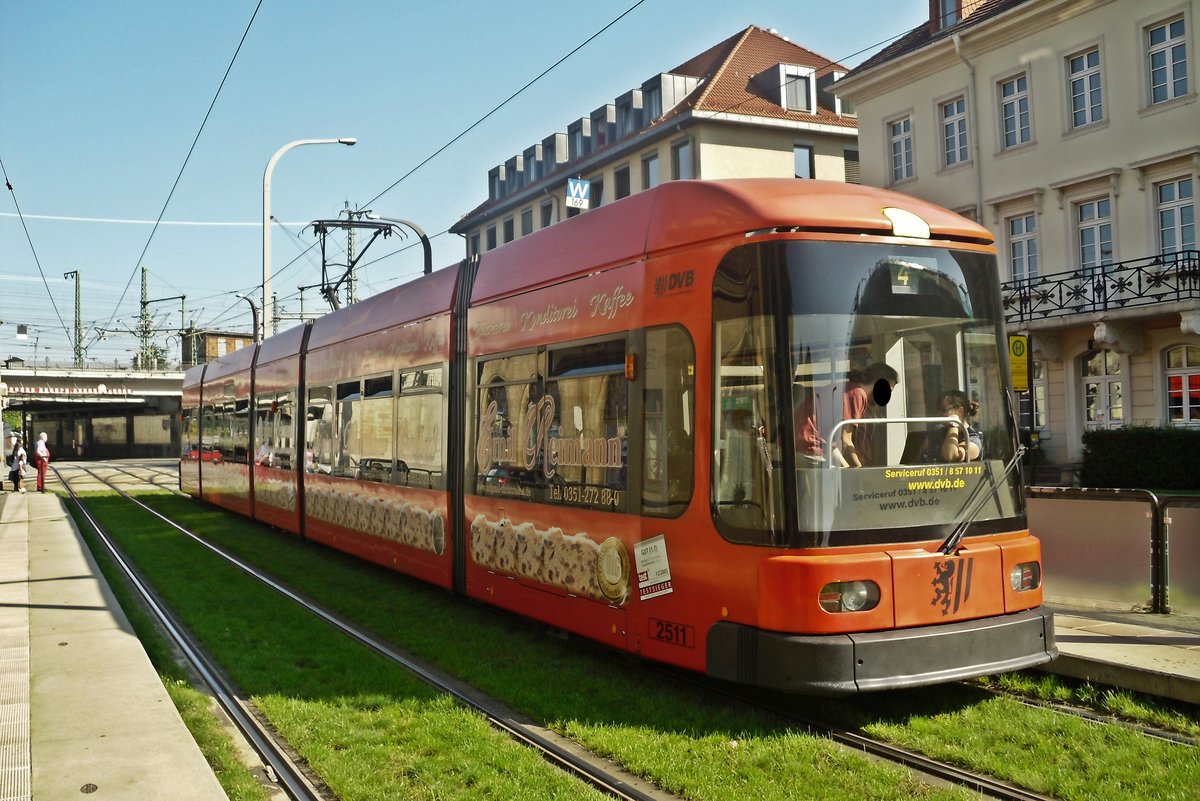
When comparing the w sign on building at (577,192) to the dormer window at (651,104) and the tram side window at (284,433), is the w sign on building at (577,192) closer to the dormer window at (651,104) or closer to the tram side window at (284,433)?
the tram side window at (284,433)

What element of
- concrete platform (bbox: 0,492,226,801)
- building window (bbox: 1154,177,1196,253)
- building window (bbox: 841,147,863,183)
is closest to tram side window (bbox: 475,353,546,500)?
concrete platform (bbox: 0,492,226,801)

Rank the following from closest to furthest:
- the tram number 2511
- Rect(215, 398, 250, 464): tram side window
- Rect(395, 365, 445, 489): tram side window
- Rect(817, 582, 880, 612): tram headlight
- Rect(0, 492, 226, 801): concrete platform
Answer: Rect(0, 492, 226, 801): concrete platform < Rect(817, 582, 880, 612): tram headlight < the tram number 2511 < Rect(395, 365, 445, 489): tram side window < Rect(215, 398, 250, 464): tram side window

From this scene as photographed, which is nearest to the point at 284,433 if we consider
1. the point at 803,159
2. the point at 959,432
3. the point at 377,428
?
the point at 377,428

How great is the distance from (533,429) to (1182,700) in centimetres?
470

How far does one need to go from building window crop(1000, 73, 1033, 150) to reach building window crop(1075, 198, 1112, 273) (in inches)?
100

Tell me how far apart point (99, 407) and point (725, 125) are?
2444 inches

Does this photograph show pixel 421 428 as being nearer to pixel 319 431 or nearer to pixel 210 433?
pixel 319 431

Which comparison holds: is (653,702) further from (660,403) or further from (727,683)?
(660,403)

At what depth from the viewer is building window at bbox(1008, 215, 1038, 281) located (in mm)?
28266

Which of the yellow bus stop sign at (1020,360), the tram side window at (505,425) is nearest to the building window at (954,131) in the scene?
the yellow bus stop sign at (1020,360)

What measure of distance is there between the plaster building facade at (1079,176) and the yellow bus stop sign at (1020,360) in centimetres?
1755

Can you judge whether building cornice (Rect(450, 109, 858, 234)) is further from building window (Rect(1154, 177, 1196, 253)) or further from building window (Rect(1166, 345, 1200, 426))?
building window (Rect(1166, 345, 1200, 426))

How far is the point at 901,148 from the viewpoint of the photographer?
3256cm

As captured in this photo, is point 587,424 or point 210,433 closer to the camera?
point 587,424
